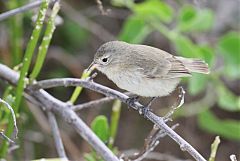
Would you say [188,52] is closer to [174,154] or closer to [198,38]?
[198,38]

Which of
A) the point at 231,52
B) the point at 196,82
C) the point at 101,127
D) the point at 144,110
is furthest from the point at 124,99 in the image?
the point at 231,52

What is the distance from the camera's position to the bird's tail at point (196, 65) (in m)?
2.96

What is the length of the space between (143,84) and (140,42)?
1496 mm

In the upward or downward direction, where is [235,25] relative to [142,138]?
upward

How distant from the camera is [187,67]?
9.77 ft

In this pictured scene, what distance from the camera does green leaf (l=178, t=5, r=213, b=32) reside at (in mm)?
3492

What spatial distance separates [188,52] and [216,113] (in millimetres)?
1281

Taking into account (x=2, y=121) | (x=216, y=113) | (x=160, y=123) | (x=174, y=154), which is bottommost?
(x=174, y=154)

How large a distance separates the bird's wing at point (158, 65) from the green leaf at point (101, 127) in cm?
31

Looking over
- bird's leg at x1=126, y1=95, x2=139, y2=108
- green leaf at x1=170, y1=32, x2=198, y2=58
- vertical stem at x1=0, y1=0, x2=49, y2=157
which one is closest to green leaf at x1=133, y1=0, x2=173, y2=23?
green leaf at x1=170, y1=32, x2=198, y2=58

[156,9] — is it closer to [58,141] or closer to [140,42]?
[140,42]

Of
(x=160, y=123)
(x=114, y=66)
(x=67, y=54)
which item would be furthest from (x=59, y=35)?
(x=160, y=123)

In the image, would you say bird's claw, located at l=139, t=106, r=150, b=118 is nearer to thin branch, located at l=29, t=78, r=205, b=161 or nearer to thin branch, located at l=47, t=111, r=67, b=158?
thin branch, located at l=29, t=78, r=205, b=161

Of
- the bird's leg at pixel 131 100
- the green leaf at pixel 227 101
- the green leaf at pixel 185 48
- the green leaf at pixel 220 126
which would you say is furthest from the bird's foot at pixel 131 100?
the green leaf at pixel 220 126
